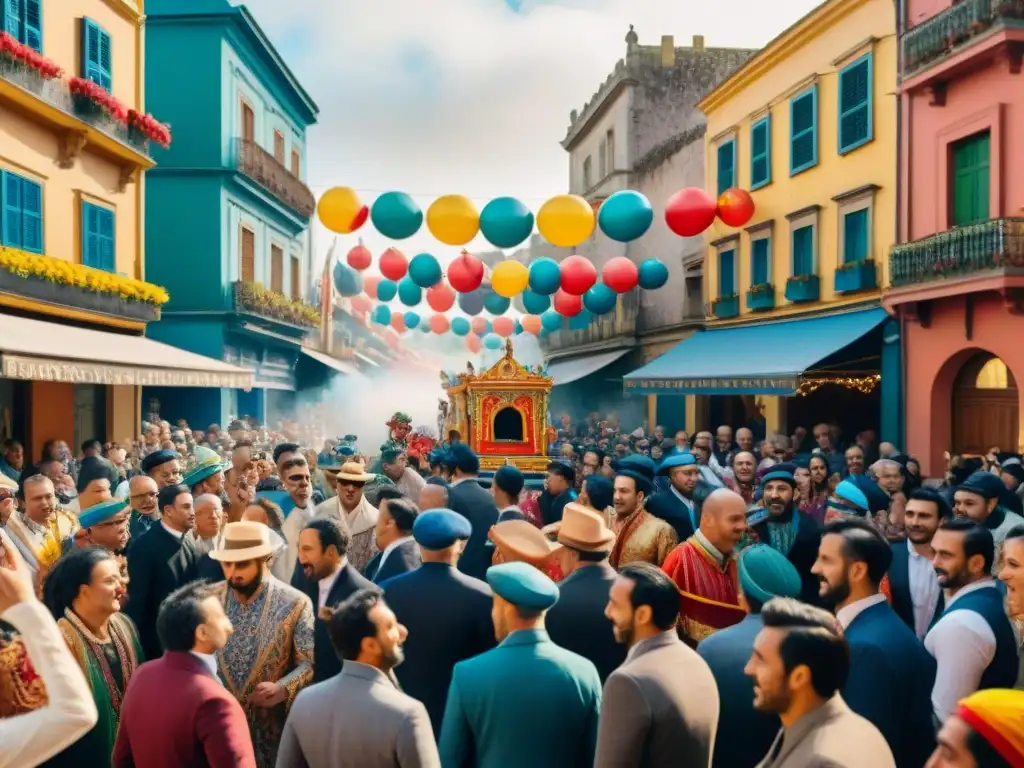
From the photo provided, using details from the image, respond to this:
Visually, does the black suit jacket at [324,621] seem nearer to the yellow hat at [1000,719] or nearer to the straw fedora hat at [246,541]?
the straw fedora hat at [246,541]

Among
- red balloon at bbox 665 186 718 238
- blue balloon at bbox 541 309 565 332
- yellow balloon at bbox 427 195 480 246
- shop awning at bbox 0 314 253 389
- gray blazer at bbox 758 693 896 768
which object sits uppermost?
red balloon at bbox 665 186 718 238

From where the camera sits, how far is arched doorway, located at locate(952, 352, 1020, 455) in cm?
1504

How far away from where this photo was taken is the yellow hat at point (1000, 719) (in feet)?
7.04

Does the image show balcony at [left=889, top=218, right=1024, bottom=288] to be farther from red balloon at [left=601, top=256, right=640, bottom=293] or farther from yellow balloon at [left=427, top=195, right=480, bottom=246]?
yellow balloon at [left=427, top=195, right=480, bottom=246]

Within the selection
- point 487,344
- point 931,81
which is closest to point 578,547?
point 931,81

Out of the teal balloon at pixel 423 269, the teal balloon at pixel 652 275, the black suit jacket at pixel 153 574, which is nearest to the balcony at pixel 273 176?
the teal balloon at pixel 423 269

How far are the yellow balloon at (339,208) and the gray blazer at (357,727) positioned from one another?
1226cm

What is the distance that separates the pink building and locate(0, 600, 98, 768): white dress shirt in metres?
13.3

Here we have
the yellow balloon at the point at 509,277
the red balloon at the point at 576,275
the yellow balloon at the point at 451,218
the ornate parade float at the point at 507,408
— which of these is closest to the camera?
the yellow balloon at the point at 451,218

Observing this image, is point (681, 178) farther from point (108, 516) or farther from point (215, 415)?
point (108, 516)

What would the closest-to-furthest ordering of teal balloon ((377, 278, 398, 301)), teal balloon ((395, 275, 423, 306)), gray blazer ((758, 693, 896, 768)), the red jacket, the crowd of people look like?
gray blazer ((758, 693, 896, 768))
the crowd of people
the red jacket
teal balloon ((395, 275, 423, 306))
teal balloon ((377, 278, 398, 301))

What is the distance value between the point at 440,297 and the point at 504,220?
760 cm

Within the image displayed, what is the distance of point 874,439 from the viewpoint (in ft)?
57.6

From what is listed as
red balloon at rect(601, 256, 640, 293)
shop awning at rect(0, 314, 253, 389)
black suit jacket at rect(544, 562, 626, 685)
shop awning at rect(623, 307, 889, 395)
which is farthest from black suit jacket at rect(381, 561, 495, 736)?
red balloon at rect(601, 256, 640, 293)
